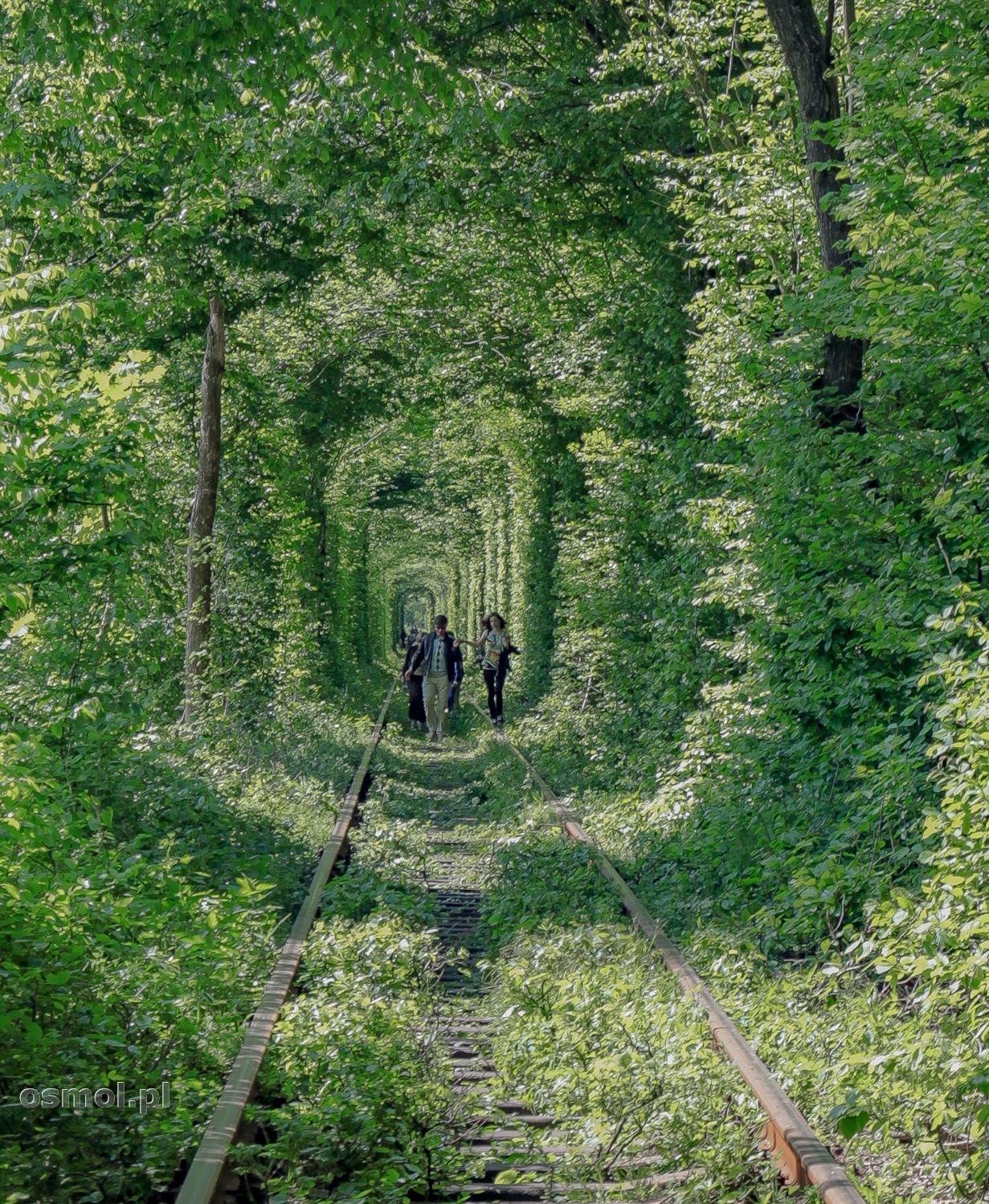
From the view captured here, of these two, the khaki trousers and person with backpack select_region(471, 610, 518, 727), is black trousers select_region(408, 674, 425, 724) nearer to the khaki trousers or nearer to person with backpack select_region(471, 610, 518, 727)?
the khaki trousers

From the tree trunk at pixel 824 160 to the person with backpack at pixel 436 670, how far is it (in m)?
12.9

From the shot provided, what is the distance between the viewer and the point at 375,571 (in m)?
60.1

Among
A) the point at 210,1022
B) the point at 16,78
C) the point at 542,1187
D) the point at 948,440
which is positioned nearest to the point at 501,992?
the point at 210,1022

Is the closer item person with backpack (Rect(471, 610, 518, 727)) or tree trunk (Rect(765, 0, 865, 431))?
tree trunk (Rect(765, 0, 865, 431))

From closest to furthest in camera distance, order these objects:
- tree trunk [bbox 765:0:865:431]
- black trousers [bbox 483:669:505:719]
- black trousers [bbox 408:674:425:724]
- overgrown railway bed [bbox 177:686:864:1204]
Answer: overgrown railway bed [bbox 177:686:864:1204] → tree trunk [bbox 765:0:865:431] → black trousers [bbox 483:669:505:719] → black trousers [bbox 408:674:425:724]

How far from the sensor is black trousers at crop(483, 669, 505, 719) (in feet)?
74.5

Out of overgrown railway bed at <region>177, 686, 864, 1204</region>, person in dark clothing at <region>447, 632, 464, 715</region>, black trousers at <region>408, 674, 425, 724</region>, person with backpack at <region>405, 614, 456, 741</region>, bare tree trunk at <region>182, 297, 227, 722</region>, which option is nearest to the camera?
overgrown railway bed at <region>177, 686, 864, 1204</region>

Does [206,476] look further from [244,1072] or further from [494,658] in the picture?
[244,1072]

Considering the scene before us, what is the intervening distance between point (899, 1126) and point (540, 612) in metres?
22.4

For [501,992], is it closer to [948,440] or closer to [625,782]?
Result: [948,440]

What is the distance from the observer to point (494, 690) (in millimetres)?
23031

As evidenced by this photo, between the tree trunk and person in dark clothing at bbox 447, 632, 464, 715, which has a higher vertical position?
the tree trunk
